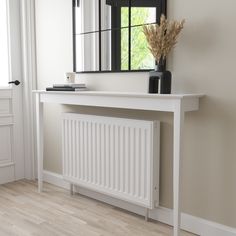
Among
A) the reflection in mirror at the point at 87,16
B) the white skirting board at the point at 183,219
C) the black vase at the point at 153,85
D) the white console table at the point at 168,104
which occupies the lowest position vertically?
the white skirting board at the point at 183,219

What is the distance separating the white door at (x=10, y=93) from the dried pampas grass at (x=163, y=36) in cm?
161

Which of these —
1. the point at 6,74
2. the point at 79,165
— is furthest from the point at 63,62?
the point at 79,165

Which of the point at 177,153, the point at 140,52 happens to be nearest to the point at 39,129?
the point at 140,52

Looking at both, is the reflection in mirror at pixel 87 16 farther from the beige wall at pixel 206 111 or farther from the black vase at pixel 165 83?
the black vase at pixel 165 83

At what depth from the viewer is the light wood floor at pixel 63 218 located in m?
2.25

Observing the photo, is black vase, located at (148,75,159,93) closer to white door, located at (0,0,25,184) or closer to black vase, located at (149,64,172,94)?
black vase, located at (149,64,172,94)

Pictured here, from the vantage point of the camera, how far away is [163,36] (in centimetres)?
207

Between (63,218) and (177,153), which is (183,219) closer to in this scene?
(177,153)

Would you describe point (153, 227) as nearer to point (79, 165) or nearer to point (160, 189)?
point (160, 189)

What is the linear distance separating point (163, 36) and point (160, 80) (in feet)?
0.87

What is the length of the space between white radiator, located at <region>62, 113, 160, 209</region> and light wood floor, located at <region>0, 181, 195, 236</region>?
0.14m

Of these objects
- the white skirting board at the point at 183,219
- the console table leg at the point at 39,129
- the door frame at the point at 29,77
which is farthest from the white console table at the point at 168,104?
the door frame at the point at 29,77

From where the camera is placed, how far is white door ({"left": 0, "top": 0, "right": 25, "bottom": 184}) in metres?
3.19

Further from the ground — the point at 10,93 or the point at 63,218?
the point at 10,93
